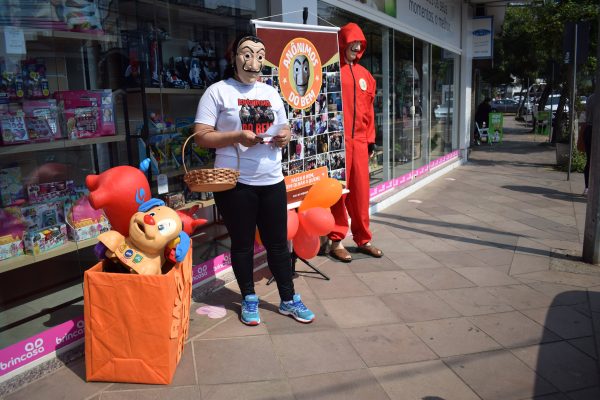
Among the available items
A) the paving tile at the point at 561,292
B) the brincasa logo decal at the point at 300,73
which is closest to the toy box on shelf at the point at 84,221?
the brincasa logo decal at the point at 300,73

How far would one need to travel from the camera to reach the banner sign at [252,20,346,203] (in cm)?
371

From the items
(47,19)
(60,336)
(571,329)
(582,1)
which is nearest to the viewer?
(60,336)

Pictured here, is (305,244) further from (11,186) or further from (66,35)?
(66,35)

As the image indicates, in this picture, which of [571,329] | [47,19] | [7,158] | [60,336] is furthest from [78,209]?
[571,329]

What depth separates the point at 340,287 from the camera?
4035 millimetres

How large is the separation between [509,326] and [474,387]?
89cm

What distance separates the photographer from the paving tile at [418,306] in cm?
352

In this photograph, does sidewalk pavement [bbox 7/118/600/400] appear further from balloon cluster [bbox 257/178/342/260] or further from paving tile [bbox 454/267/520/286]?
balloon cluster [bbox 257/178/342/260]

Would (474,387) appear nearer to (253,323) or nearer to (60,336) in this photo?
(253,323)

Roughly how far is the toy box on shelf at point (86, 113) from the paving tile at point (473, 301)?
9.25 ft

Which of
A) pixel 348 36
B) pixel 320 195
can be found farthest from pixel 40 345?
pixel 348 36

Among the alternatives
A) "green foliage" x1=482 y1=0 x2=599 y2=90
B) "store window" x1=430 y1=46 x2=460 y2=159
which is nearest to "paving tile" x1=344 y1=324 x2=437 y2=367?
"store window" x1=430 y1=46 x2=460 y2=159

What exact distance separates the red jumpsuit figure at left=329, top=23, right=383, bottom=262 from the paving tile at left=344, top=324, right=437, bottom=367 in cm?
141

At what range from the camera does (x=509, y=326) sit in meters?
3.37
